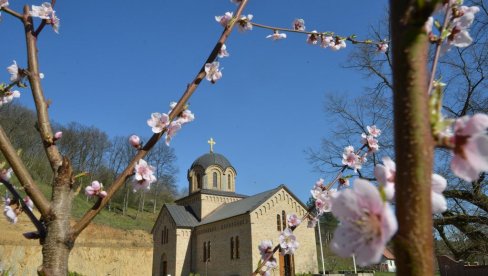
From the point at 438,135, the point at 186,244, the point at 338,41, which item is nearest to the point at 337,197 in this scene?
the point at 438,135

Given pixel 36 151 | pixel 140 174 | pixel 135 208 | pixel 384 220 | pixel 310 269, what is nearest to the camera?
pixel 384 220

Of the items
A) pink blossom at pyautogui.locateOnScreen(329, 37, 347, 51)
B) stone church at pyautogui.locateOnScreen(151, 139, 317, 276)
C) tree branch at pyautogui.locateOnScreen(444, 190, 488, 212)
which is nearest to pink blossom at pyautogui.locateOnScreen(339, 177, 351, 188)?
pink blossom at pyautogui.locateOnScreen(329, 37, 347, 51)

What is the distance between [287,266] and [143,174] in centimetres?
2826

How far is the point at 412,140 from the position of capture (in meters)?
0.62

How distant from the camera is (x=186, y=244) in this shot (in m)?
33.6

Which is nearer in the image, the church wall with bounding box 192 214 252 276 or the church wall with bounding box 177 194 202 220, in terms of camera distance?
the church wall with bounding box 192 214 252 276

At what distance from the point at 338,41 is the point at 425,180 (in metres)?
3.17

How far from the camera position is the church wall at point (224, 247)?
91.6 feet

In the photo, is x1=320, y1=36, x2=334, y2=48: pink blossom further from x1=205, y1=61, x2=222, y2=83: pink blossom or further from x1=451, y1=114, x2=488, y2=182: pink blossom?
x1=451, y1=114, x2=488, y2=182: pink blossom

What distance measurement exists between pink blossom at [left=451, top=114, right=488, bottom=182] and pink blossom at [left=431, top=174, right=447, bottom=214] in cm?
8

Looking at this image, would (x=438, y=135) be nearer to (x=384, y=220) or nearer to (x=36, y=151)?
(x=384, y=220)

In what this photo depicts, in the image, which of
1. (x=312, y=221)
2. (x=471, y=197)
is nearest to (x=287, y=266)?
(x=471, y=197)

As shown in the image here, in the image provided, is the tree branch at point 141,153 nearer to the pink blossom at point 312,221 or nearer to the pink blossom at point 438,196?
the pink blossom at point 438,196

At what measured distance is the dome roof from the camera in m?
37.9
